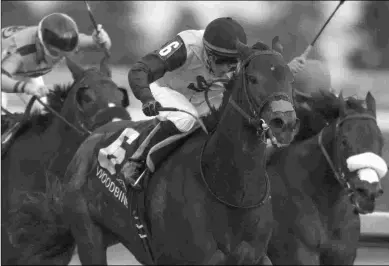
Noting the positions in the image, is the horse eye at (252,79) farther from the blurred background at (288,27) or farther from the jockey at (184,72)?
the blurred background at (288,27)

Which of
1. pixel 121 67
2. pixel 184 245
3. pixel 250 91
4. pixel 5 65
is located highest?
pixel 250 91

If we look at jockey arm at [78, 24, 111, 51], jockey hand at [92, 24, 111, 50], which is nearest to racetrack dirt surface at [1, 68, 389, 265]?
jockey arm at [78, 24, 111, 51]

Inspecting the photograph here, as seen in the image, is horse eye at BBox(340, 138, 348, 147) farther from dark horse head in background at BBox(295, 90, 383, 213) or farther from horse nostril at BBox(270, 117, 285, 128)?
horse nostril at BBox(270, 117, 285, 128)

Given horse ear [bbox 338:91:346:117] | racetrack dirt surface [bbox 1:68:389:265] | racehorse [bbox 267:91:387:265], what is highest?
horse ear [bbox 338:91:346:117]

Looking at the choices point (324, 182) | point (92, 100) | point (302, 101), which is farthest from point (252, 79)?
point (92, 100)

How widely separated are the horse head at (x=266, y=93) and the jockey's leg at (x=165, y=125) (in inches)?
19.0

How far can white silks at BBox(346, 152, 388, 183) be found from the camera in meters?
5.43

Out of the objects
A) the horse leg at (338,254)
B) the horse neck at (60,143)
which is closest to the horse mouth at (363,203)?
the horse leg at (338,254)

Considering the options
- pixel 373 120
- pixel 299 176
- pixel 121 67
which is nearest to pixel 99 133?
pixel 299 176

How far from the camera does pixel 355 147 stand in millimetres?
5613

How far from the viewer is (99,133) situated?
662cm

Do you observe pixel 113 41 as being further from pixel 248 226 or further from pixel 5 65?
pixel 248 226

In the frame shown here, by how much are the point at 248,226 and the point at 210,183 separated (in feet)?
0.90

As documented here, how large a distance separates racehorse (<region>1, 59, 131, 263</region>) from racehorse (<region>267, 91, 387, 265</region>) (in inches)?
68.5
